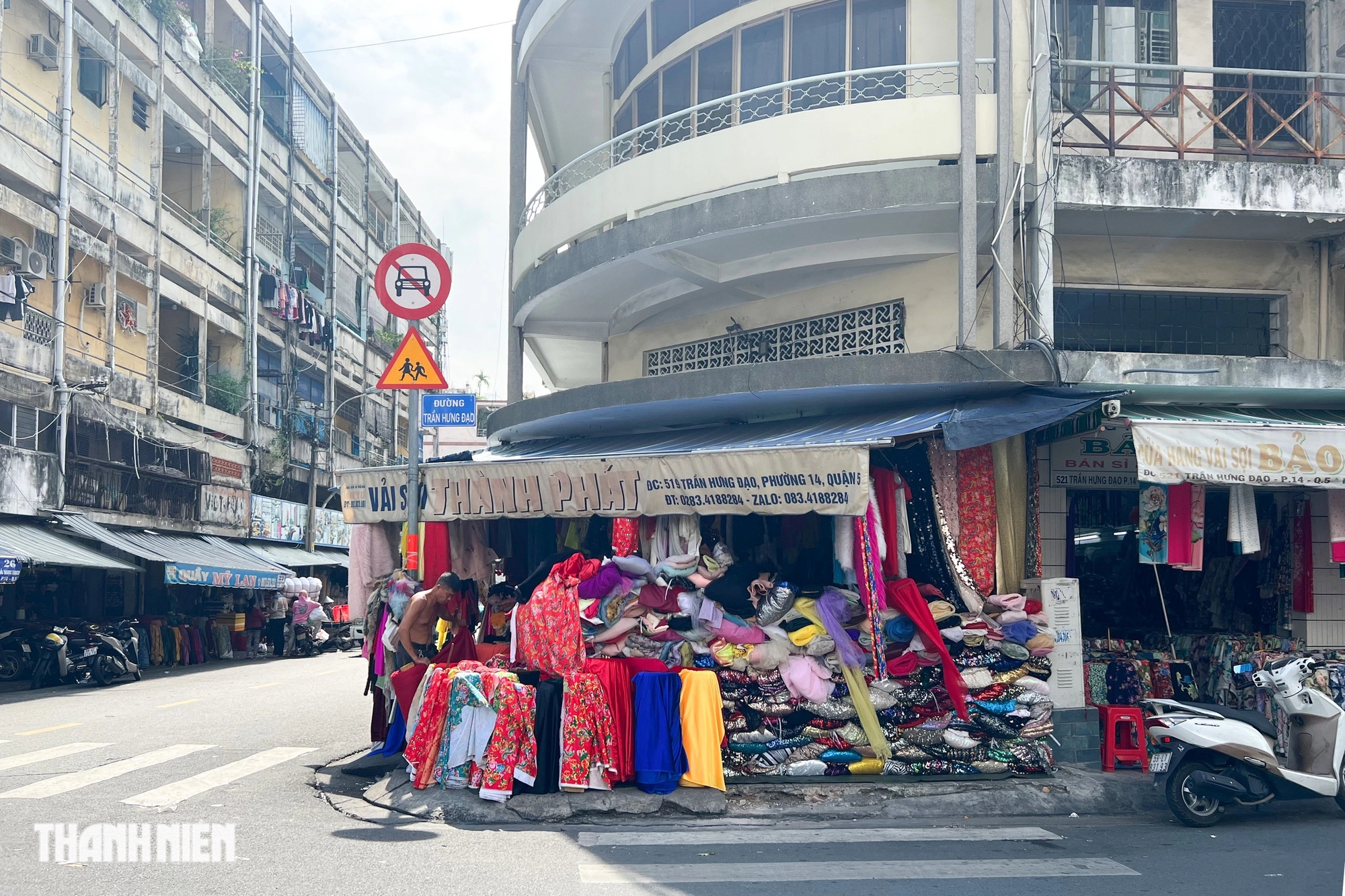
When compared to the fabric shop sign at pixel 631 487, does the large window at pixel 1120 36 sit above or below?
above

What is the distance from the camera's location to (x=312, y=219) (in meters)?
34.6

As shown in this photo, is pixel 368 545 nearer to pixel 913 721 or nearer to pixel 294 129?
pixel 913 721

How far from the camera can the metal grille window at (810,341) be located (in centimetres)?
1164

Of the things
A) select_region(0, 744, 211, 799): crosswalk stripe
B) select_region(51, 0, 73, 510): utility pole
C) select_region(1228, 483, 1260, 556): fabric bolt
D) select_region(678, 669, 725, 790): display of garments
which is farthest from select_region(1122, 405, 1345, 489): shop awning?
select_region(51, 0, 73, 510): utility pole

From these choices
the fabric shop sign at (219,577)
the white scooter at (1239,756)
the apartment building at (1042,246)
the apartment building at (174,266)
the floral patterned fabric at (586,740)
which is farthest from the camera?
the fabric shop sign at (219,577)

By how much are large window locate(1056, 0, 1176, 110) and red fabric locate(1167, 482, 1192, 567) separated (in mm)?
4109

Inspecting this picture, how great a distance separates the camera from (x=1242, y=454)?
8.74 meters

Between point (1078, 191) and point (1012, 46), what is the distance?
4.93 feet

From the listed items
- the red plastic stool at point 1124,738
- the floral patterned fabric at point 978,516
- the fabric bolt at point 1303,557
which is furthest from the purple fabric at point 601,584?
the fabric bolt at point 1303,557

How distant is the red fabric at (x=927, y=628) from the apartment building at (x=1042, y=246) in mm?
1308

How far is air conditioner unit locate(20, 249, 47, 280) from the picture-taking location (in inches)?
A: 765

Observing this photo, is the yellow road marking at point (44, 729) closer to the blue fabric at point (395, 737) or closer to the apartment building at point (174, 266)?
the blue fabric at point (395, 737)

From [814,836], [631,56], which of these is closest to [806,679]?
[814,836]

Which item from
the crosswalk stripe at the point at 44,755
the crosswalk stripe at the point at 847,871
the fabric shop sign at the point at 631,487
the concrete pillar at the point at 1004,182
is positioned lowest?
the crosswalk stripe at the point at 44,755
